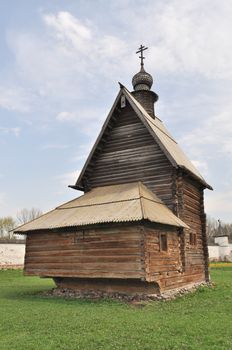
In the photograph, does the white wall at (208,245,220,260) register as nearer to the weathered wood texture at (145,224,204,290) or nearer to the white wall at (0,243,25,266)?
the white wall at (0,243,25,266)

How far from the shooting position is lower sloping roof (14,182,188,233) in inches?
597

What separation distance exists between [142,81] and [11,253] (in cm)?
2249

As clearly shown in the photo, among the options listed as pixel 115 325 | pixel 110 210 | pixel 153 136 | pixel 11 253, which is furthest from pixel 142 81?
pixel 11 253

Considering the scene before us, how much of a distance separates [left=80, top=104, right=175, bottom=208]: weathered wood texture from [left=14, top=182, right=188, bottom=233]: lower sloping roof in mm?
642

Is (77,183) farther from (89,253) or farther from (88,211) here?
(89,253)

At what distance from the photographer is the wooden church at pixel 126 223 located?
49.7ft

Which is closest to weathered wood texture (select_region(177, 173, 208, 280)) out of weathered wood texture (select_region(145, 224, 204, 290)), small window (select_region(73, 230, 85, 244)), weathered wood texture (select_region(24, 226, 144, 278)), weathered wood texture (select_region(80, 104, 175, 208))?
weathered wood texture (select_region(145, 224, 204, 290))

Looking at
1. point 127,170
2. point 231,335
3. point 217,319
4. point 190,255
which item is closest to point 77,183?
point 127,170

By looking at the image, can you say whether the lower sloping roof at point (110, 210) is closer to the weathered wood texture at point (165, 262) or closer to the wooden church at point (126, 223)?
the wooden church at point (126, 223)

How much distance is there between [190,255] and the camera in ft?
63.8

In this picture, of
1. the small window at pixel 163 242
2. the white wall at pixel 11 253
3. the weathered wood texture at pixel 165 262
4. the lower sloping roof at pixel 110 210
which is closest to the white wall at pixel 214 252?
the white wall at pixel 11 253

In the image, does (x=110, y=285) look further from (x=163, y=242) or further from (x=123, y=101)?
(x=123, y=101)

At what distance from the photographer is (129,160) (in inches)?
803

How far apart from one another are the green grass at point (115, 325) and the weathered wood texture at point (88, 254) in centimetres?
Answer: 133
